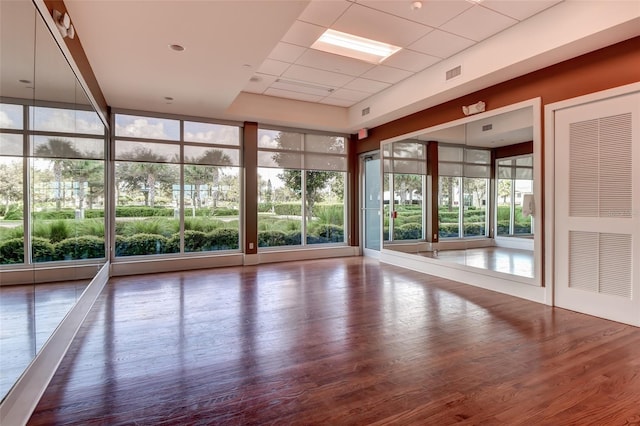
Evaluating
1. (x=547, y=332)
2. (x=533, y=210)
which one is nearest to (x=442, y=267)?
(x=533, y=210)

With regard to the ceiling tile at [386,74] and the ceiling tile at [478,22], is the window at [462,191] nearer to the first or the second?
the ceiling tile at [386,74]

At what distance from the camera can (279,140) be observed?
788cm

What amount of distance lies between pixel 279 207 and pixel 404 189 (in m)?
2.84

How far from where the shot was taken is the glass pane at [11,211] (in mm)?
1934

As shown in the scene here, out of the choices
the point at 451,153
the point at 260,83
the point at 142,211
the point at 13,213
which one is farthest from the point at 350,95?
the point at 13,213

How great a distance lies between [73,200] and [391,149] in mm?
5860

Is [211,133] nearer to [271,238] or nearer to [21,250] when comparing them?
[271,238]

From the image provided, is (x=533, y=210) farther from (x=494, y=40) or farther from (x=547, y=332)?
(x=494, y=40)

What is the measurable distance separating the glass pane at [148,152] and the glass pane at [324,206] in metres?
3.01

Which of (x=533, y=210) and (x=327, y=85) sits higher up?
(x=327, y=85)

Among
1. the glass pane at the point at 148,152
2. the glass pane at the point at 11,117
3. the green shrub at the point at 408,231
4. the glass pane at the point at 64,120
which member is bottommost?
the green shrub at the point at 408,231

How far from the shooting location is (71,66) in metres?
3.47

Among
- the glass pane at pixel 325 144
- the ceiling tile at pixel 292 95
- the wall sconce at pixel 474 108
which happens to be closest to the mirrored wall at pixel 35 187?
the ceiling tile at pixel 292 95

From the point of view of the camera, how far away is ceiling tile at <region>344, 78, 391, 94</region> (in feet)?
20.4
